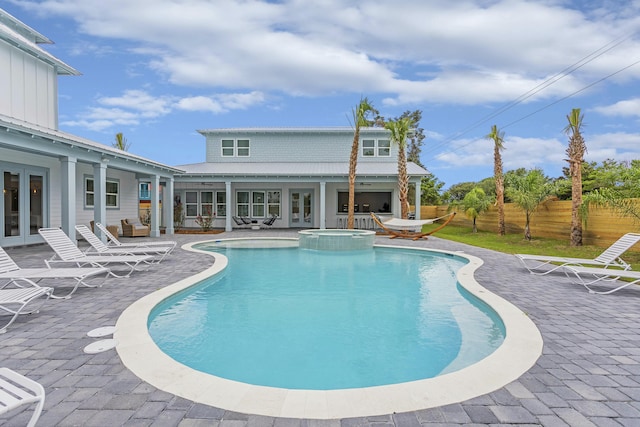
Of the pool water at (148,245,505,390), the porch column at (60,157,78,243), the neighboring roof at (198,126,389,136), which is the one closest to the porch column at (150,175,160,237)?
the porch column at (60,157,78,243)

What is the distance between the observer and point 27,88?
13.8m

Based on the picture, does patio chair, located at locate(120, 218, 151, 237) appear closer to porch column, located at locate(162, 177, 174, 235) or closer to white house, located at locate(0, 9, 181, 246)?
white house, located at locate(0, 9, 181, 246)

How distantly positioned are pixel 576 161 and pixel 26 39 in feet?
73.2

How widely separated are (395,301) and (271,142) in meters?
18.2

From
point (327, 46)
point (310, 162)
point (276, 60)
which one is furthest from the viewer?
point (310, 162)

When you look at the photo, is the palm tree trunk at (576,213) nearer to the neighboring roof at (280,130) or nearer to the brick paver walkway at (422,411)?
the brick paver walkway at (422,411)

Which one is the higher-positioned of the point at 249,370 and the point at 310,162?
the point at 310,162

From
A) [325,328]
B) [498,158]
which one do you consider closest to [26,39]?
[325,328]

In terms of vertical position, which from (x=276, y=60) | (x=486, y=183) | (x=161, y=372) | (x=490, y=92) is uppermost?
(x=490, y=92)

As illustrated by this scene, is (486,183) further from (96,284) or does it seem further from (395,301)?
(96,284)

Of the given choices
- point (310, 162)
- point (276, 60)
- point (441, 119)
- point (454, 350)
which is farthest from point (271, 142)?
point (441, 119)

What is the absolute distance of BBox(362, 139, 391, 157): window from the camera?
23.1m

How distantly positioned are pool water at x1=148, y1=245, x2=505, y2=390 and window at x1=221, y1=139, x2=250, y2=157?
15.6 meters

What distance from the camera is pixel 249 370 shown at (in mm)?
3832
